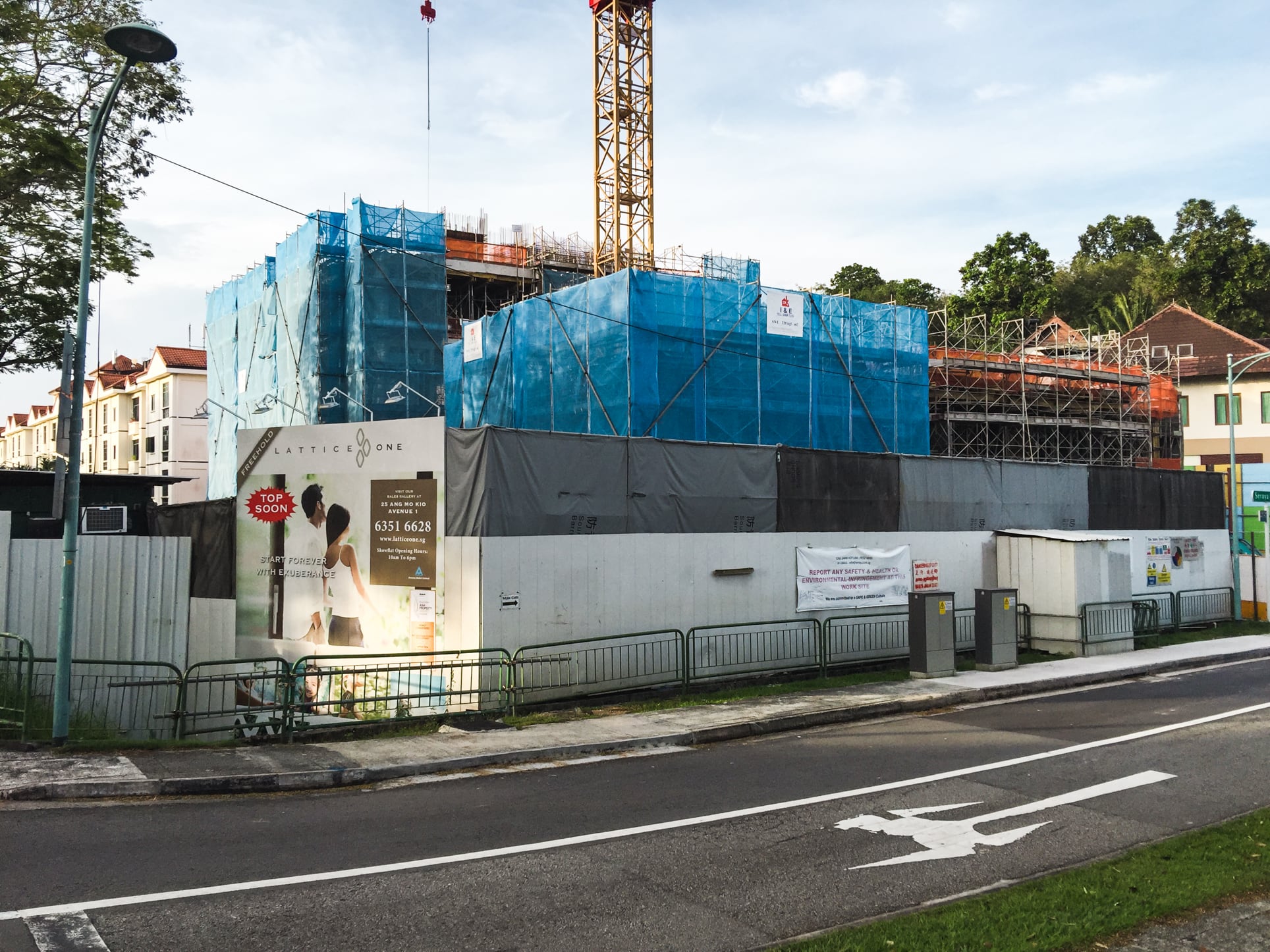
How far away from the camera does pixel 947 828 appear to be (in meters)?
8.79

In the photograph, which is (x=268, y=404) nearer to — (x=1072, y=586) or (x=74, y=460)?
(x=74, y=460)

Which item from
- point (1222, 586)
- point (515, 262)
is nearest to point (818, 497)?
point (1222, 586)

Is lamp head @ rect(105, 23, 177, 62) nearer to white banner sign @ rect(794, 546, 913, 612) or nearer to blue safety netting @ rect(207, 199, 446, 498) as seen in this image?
white banner sign @ rect(794, 546, 913, 612)

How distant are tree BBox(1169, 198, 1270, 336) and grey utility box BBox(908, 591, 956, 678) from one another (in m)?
69.7

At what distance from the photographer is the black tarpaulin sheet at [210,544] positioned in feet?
57.2

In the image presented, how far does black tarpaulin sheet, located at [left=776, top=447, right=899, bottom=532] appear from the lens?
18.6 m

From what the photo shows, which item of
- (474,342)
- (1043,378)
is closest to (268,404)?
(474,342)

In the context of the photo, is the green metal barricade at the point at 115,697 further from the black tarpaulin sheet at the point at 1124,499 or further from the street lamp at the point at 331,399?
the black tarpaulin sheet at the point at 1124,499

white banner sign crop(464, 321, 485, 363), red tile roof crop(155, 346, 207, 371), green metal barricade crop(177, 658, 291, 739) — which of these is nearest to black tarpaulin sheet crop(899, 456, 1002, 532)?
green metal barricade crop(177, 658, 291, 739)

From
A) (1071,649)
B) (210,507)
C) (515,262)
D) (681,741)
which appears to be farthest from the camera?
(515,262)

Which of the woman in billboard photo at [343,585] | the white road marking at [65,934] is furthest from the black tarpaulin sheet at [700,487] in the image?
the white road marking at [65,934]

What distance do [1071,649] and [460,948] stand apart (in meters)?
17.6

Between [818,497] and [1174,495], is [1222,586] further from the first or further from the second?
[818,497]

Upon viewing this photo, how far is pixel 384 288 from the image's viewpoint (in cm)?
3144
